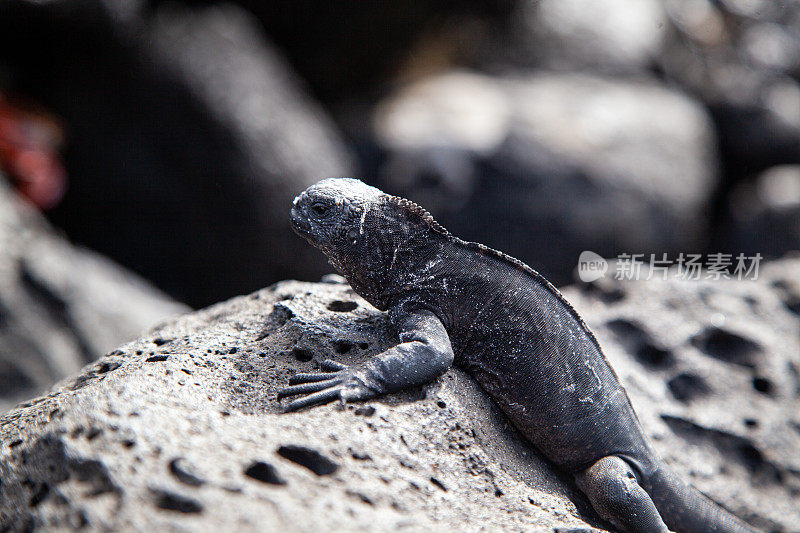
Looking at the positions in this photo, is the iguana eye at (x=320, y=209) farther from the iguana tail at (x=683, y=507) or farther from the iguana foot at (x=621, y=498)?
the iguana tail at (x=683, y=507)

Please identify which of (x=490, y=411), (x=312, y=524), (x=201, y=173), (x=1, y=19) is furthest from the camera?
(x=201, y=173)

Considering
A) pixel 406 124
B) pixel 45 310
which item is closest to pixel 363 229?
Answer: pixel 45 310

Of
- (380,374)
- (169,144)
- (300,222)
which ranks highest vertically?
(169,144)

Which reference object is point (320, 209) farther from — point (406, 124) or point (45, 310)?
point (406, 124)

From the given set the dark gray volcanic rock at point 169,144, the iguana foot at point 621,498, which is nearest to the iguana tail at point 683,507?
the iguana foot at point 621,498

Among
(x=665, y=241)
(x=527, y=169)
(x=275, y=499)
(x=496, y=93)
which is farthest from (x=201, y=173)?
(x=665, y=241)

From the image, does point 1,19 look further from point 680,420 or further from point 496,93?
point 680,420

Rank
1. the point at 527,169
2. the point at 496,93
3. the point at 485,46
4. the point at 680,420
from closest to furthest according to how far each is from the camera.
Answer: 1. the point at 680,420
2. the point at 527,169
3. the point at 496,93
4. the point at 485,46
